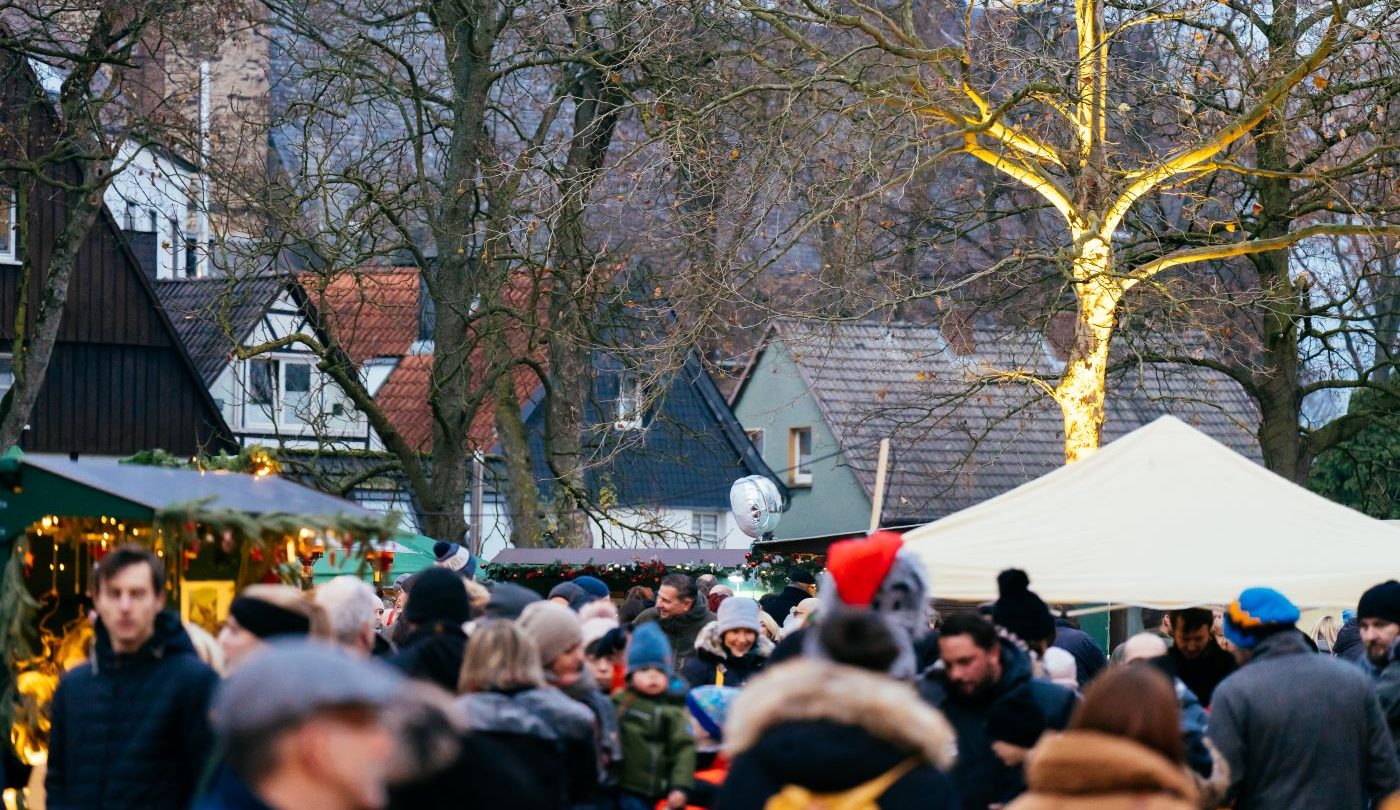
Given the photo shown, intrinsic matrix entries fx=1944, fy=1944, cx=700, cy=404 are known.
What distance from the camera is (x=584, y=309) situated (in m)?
20.7

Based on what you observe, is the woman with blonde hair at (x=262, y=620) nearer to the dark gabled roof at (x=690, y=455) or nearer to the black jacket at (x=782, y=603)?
the black jacket at (x=782, y=603)

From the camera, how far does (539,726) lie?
19.4 feet

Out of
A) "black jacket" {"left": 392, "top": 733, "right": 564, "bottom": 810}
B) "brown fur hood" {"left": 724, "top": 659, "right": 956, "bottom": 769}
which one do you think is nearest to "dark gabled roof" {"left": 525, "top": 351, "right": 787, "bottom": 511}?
"brown fur hood" {"left": 724, "top": 659, "right": 956, "bottom": 769}

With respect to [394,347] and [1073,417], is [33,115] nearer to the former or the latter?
[1073,417]

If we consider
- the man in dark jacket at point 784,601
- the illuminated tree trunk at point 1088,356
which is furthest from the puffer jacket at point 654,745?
the illuminated tree trunk at point 1088,356

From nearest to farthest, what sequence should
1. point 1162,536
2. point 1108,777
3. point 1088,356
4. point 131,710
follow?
1. point 1108,777
2. point 131,710
3. point 1162,536
4. point 1088,356

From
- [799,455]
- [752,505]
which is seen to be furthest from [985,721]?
[799,455]

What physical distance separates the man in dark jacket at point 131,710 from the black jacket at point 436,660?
744 millimetres

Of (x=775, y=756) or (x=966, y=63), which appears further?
(x=966, y=63)

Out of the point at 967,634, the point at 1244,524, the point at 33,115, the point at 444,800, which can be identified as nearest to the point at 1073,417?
the point at 1244,524

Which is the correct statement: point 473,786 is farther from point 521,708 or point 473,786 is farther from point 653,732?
point 653,732

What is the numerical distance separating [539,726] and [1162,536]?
5338 millimetres

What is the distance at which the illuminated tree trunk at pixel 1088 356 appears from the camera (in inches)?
623

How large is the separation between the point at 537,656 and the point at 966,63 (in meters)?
11.1
